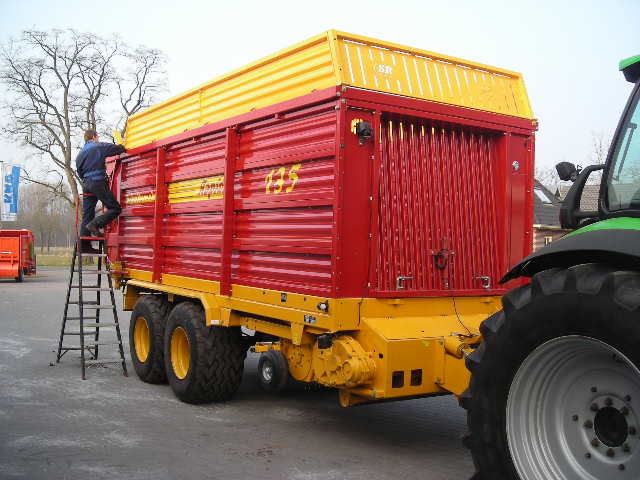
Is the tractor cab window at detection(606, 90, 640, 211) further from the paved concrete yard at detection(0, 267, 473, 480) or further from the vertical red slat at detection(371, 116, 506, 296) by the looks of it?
the paved concrete yard at detection(0, 267, 473, 480)

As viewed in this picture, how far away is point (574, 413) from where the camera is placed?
319cm

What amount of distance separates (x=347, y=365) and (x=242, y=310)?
1.59 meters

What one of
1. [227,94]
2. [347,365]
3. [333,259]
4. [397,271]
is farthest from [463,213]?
[227,94]

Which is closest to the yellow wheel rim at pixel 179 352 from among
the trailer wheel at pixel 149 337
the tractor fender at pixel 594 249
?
the trailer wheel at pixel 149 337

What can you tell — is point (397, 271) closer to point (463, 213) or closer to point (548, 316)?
point (463, 213)

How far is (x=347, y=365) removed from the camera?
192 inches

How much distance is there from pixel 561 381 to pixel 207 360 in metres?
4.14

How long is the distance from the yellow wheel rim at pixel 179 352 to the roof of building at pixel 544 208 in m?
19.7

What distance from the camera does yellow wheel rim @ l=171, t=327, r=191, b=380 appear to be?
7.14 m

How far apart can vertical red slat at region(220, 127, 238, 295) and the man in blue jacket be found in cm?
318

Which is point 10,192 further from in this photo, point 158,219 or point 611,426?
point 611,426

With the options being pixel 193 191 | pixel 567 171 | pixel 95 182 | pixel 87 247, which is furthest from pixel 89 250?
pixel 567 171

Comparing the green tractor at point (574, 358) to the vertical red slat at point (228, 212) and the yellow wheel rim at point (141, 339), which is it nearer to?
the vertical red slat at point (228, 212)

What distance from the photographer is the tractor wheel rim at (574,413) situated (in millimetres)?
2953
